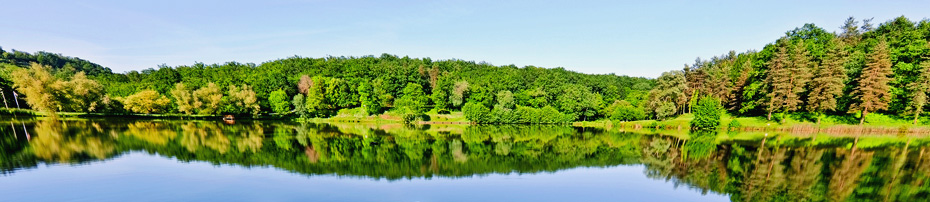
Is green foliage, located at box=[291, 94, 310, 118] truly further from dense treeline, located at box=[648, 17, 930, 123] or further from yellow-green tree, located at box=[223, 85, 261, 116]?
dense treeline, located at box=[648, 17, 930, 123]

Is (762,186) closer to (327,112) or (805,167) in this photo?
(805,167)

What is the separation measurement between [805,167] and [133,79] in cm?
11227

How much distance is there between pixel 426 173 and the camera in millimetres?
20453

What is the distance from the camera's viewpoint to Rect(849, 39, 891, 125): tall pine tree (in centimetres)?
4250

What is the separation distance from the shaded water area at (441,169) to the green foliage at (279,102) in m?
26.5

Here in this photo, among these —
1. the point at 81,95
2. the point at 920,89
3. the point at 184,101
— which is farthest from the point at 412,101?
the point at 920,89

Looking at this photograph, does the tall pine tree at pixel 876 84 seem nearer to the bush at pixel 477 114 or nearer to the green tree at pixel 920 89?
the green tree at pixel 920 89

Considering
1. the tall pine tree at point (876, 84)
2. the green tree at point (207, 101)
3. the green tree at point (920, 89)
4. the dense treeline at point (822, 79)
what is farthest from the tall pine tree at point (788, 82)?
the green tree at point (207, 101)

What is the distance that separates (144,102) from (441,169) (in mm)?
58024

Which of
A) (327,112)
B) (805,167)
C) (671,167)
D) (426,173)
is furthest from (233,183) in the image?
(327,112)

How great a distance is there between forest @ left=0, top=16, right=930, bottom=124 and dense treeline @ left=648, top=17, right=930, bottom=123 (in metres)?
0.15

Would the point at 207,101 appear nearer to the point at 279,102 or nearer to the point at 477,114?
the point at 279,102

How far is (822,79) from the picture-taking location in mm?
45406

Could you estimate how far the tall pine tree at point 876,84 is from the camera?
4250cm
